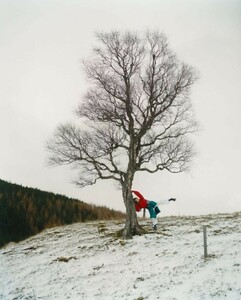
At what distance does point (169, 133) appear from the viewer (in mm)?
21094

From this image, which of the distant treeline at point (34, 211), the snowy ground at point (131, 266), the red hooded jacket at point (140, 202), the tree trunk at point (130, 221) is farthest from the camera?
the distant treeline at point (34, 211)

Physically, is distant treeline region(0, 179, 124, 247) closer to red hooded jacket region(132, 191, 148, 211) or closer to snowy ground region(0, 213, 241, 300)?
snowy ground region(0, 213, 241, 300)

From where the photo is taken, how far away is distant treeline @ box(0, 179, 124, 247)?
25141mm

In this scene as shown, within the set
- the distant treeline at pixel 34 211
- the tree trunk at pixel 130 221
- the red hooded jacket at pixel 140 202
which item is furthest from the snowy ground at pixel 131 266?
the distant treeline at pixel 34 211

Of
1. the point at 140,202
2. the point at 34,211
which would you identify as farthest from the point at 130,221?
the point at 34,211

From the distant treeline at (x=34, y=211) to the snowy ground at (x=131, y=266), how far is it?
4.44 meters

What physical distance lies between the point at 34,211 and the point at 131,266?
1551 centimetres

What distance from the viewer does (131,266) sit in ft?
46.5

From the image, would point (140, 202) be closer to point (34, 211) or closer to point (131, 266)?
point (131, 266)

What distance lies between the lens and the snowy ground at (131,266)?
36.9 ft

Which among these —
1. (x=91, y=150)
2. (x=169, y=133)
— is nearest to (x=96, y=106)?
(x=91, y=150)

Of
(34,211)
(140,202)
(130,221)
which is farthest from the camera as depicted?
(34,211)

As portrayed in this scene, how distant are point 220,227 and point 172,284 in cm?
830

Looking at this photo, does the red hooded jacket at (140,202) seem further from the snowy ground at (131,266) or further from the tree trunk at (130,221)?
the snowy ground at (131,266)
